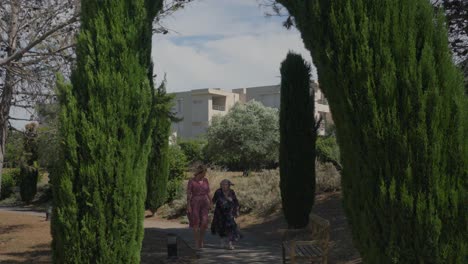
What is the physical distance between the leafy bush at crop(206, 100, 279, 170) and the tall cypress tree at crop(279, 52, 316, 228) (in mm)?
20465

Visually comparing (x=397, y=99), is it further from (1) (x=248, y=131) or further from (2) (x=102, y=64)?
(1) (x=248, y=131)

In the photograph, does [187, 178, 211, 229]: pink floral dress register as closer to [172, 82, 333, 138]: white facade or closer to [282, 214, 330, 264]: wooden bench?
[282, 214, 330, 264]: wooden bench

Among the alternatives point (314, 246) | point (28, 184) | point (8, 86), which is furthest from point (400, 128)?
point (28, 184)

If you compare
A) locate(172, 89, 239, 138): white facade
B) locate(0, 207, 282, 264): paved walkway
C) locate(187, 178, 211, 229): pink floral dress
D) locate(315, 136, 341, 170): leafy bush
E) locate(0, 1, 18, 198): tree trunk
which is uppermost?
locate(172, 89, 239, 138): white facade

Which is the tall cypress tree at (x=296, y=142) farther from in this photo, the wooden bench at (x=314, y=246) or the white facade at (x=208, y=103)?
the white facade at (x=208, y=103)

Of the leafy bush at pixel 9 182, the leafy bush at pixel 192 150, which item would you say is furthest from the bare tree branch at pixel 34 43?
the leafy bush at pixel 192 150

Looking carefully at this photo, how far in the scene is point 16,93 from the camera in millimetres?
11352

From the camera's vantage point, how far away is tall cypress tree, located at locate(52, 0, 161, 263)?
17.2 ft

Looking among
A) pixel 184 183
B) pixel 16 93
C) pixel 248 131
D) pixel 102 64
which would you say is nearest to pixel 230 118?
pixel 248 131

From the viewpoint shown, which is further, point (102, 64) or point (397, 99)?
point (102, 64)

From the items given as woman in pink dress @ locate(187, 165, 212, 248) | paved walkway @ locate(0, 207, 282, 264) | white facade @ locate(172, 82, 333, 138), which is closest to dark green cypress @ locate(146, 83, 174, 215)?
paved walkway @ locate(0, 207, 282, 264)

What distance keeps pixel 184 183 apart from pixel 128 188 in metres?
16.7

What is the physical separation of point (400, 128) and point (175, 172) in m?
18.7

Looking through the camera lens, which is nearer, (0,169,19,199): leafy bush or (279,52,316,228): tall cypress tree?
(279,52,316,228): tall cypress tree
